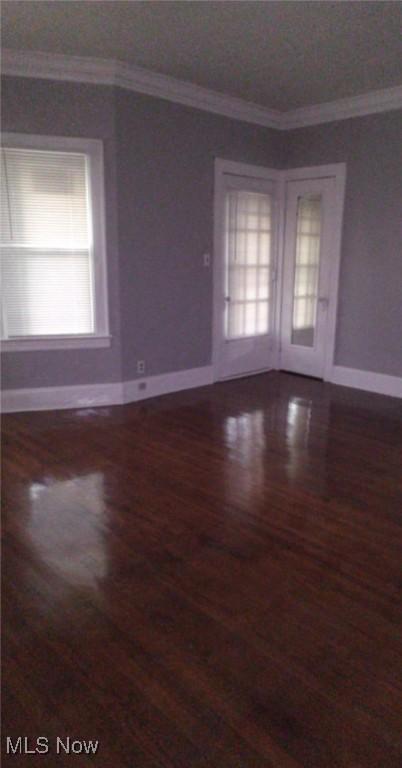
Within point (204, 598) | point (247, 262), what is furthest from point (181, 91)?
point (204, 598)

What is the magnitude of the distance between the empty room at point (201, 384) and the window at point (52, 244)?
0.06 feet

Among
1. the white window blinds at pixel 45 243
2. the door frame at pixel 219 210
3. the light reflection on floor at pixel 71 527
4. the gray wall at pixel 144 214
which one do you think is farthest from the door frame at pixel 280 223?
the light reflection on floor at pixel 71 527

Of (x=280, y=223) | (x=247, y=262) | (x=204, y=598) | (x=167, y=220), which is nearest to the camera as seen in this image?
(x=204, y=598)

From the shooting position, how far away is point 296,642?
79.4 inches

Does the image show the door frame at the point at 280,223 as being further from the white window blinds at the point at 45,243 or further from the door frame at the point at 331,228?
the white window blinds at the point at 45,243

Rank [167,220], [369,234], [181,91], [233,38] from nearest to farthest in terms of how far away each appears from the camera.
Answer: [233,38], [181,91], [167,220], [369,234]

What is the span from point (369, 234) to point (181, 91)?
7.34ft

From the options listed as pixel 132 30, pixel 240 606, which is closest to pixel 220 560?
pixel 240 606

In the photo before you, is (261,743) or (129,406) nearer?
(261,743)

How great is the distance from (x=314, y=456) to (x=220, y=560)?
152cm

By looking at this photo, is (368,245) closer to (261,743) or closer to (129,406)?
(129,406)

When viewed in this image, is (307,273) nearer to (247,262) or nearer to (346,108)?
(247,262)

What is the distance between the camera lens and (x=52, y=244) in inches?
181

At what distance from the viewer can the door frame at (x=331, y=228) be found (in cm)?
545
